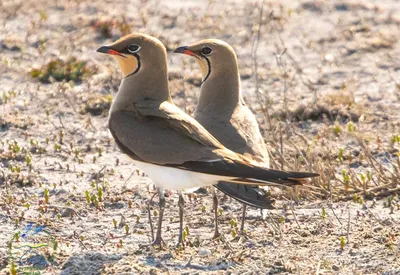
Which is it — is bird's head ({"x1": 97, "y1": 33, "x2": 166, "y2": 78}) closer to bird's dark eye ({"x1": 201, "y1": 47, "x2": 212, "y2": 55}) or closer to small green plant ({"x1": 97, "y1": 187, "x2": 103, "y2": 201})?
bird's dark eye ({"x1": 201, "y1": 47, "x2": 212, "y2": 55})

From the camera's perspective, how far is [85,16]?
1202 centimetres

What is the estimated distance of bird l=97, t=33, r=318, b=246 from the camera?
6094 mm

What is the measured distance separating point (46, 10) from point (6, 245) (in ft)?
20.6

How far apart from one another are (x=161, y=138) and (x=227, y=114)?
0.94 metres

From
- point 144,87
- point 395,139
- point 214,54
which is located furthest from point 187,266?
point 395,139

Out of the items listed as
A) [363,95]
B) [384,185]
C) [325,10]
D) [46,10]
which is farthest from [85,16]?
[384,185]

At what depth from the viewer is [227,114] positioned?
7.21m

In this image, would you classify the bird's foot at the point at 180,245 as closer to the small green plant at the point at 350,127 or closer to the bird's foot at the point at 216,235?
the bird's foot at the point at 216,235

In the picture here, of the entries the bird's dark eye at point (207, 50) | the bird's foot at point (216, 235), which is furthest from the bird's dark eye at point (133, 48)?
the bird's foot at point (216, 235)

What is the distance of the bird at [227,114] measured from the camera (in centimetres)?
629

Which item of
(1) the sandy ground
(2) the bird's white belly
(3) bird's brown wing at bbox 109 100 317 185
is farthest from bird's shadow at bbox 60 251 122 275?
(3) bird's brown wing at bbox 109 100 317 185

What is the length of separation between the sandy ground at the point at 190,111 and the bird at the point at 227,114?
402mm

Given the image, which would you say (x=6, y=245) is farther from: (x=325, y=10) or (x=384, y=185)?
(x=325, y=10)

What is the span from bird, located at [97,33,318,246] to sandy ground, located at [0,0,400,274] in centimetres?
50
